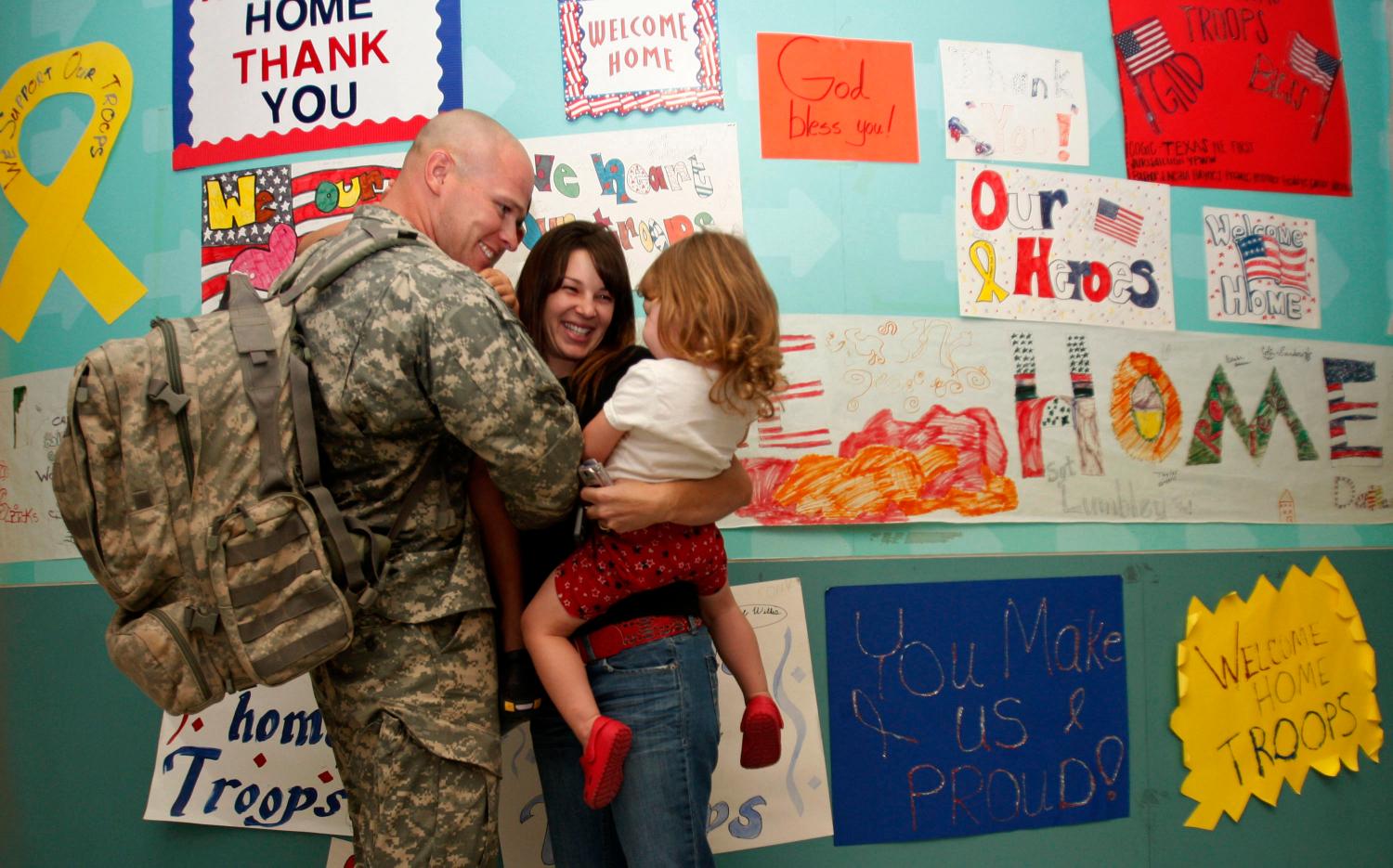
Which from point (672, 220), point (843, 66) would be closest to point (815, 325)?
point (672, 220)

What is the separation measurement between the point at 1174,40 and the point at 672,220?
1440 mm

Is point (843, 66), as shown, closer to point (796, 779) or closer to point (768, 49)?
point (768, 49)

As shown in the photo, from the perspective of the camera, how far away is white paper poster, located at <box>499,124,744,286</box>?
7.26ft

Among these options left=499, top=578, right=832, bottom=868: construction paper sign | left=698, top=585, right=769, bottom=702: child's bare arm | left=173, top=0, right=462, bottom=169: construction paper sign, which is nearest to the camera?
left=698, top=585, right=769, bottom=702: child's bare arm

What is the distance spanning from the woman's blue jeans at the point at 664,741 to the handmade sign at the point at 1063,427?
72 cm

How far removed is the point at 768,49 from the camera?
226cm

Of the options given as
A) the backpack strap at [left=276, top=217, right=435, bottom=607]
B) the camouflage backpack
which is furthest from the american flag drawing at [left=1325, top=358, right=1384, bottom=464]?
the camouflage backpack

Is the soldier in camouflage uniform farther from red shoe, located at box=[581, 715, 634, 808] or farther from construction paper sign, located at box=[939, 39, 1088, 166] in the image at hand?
construction paper sign, located at box=[939, 39, 1088, 166]

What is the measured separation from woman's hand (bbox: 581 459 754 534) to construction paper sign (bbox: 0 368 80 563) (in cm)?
163

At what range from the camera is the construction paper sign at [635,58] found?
2229mm

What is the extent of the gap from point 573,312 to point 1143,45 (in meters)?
1.74

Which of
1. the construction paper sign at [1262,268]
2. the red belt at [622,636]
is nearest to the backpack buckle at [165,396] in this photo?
→ the red belt at [622,636]

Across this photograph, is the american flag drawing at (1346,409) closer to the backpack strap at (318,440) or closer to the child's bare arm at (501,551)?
the child's bare arm at (501,551)

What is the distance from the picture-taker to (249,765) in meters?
2.18
